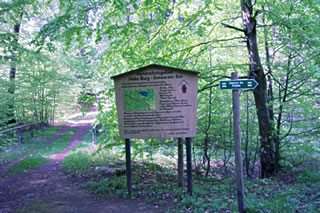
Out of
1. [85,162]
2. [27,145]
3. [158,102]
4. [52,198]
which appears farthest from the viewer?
[27,145]

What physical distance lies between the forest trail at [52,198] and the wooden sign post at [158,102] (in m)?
1.47

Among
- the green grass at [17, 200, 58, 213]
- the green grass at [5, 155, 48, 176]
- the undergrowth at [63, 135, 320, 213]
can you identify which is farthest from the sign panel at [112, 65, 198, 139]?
the green grass at [5, 155, 48, 176]

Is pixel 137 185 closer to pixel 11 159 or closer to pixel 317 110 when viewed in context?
pixel 317 110

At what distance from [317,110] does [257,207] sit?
404 cm

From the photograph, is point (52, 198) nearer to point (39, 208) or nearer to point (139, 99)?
point (39, 208)

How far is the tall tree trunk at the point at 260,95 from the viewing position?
7664 millimetres

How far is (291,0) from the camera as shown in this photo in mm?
6957

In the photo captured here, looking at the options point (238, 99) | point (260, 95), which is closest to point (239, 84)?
point (238, 99)

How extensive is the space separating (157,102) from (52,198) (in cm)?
342

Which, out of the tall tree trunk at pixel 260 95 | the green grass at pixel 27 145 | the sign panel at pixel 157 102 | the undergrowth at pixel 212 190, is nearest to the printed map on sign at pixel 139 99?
the sign panel at pixel 157 102

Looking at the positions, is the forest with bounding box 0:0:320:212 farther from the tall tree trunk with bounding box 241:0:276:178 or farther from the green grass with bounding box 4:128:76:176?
the green grass with bounding box 4:128:76:176

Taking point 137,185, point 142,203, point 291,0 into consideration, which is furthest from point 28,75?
point 291,0

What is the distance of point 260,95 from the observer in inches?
308

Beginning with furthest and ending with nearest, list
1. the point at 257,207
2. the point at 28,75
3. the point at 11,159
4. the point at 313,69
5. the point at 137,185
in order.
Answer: the point at 28,75 → the point at 11,159 → the point at 137,185 → the point at 313,69 → the point at 257,207
